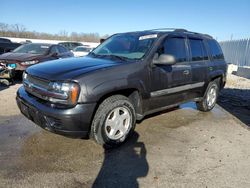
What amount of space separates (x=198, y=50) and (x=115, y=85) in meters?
2.81

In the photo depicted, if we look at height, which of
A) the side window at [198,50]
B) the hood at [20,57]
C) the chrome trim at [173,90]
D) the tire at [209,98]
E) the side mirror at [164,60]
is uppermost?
the side window at [198,50]

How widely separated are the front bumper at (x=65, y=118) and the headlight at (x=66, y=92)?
0.36 ft

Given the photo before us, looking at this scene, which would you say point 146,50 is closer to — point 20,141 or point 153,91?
point 153,91

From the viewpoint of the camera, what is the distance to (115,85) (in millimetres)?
3490

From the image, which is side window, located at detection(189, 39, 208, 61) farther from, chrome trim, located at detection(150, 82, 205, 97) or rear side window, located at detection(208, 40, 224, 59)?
chrome trim, located at detection(150, 82, 205, 97)

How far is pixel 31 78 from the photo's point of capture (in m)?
3.72

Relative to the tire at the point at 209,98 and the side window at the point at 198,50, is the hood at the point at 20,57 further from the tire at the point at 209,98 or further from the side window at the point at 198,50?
the tire at the point at 209,98

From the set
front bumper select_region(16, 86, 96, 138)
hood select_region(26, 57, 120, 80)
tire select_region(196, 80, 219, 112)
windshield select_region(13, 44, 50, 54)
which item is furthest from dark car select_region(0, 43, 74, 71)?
tire select_region(196, 80, 219, 112)

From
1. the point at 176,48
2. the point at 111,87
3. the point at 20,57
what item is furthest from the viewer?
the point at 20,57

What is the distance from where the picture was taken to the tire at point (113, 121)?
346 cm

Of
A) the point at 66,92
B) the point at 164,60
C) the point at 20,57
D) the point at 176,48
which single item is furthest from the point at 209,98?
the point at 20,57

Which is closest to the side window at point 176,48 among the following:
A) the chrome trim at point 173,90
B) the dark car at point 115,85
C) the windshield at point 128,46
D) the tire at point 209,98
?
the dark car at point 115,85

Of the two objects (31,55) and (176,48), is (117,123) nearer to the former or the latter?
(176,48)

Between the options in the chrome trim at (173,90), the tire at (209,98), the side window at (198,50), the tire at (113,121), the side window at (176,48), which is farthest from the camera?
the tire at (209,98)
